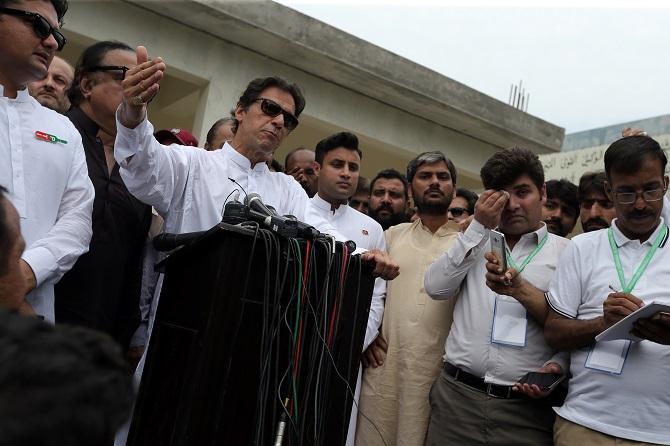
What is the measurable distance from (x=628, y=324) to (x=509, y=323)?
78 centimetres

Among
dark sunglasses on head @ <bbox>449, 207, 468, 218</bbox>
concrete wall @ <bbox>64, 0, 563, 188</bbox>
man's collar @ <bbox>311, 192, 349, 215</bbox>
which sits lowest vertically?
man's collar @ <bbox>311, 192, 349, 215</bbox>

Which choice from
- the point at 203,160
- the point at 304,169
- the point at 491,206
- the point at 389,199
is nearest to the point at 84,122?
the point at 203,160

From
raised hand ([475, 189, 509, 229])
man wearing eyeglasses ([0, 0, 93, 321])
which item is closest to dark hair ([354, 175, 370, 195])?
raised hand ([475, 189, 509, 229])

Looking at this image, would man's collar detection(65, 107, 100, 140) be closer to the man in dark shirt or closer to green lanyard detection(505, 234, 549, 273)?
the man in dark shirt

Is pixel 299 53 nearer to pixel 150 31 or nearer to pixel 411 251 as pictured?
pixel 150 31

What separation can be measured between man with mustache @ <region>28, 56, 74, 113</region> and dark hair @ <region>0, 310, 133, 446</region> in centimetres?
347

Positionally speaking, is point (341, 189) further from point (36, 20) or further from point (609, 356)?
point (36, 20)

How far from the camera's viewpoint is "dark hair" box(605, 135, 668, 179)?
3.22 m

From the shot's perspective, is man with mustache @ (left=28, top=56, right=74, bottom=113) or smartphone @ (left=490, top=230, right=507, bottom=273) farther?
man with mustache @ (left=28, top=56, right=74, bottom=113)

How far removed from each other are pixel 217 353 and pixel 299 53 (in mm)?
8628

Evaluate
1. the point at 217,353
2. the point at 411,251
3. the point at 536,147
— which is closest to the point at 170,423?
the point at 217,353

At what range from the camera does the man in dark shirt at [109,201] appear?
10.6ft

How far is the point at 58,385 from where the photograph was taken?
0.83 meters

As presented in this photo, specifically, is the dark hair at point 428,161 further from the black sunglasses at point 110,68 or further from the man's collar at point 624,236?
the black sunglasses at point 110,68
